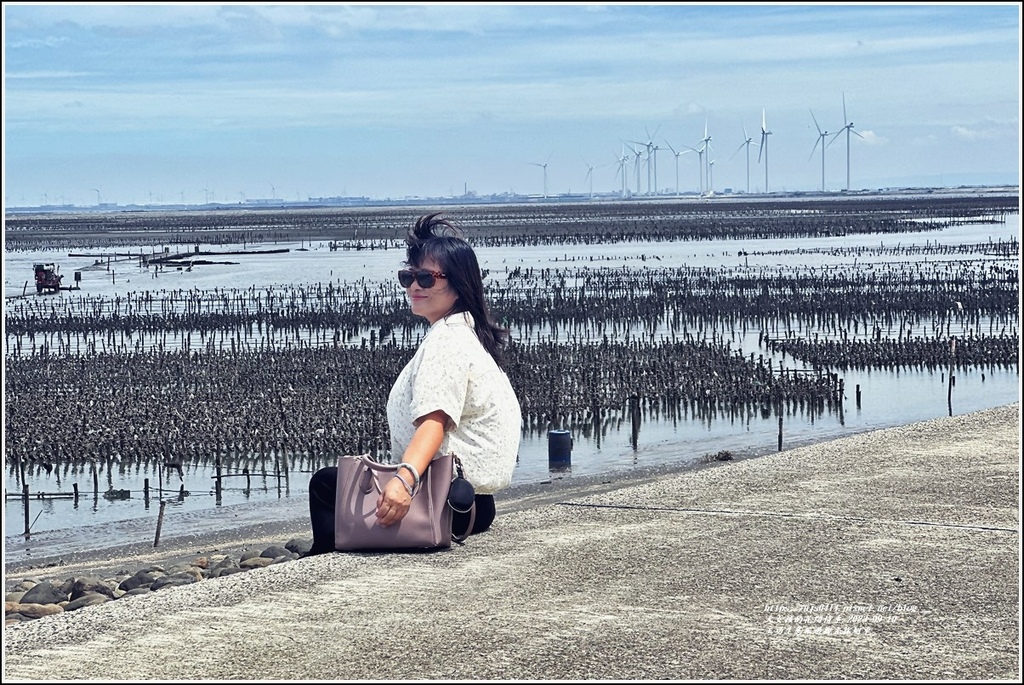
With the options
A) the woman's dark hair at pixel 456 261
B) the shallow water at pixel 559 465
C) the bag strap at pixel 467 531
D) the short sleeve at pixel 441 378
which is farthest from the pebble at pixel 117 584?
the shallow water at pixel 559 465

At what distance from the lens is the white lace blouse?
7.56 meters

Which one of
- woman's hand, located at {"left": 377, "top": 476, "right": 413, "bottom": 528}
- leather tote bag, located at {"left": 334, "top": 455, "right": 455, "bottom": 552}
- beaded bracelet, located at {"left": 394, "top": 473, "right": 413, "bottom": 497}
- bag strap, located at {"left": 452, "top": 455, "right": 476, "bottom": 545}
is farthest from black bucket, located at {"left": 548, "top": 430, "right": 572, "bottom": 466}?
beaded bracelet, located at {"left": 394, "top": 473, "right": 413, "bottom": 497}

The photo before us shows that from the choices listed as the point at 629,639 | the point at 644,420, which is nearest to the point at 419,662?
the point at 629,639

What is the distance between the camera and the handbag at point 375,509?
7.55 meters

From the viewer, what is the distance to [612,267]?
64188mm

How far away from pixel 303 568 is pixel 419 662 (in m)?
1.75

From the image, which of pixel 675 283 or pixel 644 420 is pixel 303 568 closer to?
pixel 644 420

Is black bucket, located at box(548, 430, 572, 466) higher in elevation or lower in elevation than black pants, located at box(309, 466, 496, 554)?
lower

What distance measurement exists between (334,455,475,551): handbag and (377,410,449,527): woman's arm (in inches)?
2.4

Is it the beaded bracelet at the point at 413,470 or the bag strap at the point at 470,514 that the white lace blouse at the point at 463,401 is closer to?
the bag strap at the point at 470,514

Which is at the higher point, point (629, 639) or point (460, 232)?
point (460, 232)

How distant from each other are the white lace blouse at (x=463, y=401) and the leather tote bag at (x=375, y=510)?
199 millimetres

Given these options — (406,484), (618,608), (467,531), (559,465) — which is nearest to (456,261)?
(406,484)

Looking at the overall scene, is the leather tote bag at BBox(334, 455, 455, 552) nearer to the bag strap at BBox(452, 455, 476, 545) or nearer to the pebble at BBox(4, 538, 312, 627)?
the bag strap at BBox(452, 455, 476, 545)
